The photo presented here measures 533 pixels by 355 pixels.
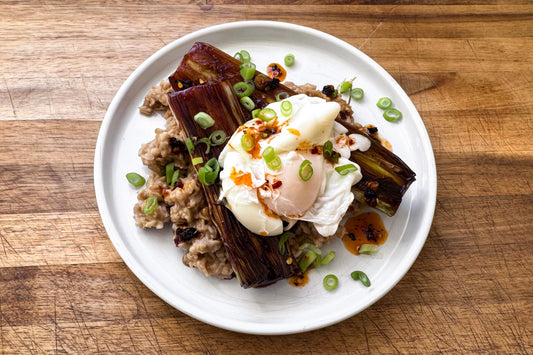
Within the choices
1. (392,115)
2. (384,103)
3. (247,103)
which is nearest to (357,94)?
(384,103)

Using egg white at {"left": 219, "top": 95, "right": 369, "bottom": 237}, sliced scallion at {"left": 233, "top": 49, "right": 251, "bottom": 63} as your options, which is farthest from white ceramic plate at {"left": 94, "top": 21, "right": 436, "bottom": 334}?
egg white at {"left": 219, "top": 95, "right": 369, "bottom": 237}

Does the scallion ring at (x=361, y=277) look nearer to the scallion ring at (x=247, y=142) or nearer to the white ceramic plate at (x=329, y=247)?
the white ceramic plate at (x=329, y=247)

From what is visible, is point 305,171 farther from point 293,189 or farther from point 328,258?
point 328,258

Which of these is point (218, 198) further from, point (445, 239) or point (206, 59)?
point (445, 239)

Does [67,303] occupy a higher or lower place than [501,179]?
lower

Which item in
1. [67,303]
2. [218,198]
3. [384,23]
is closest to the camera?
[218,198]

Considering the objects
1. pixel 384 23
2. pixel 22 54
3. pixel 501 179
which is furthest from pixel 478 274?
pixel 22 54
